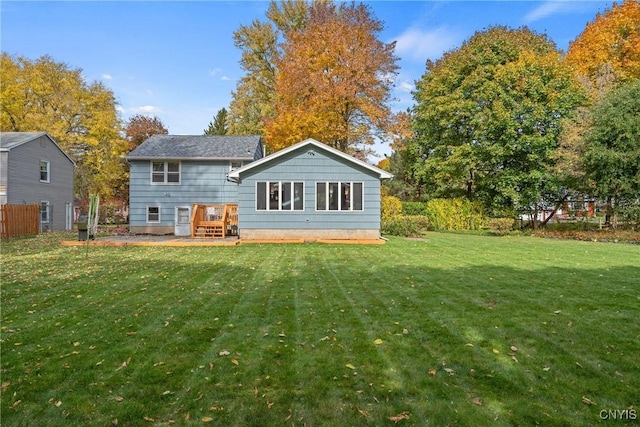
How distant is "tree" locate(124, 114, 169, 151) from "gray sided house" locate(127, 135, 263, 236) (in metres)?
19.6

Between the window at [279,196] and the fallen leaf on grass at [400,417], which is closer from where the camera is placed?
the fallen leaf on grass at [400,417]

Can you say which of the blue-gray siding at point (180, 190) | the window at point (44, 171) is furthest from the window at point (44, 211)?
the blue-gray siding at point (180, 190)

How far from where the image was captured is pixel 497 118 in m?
22.6

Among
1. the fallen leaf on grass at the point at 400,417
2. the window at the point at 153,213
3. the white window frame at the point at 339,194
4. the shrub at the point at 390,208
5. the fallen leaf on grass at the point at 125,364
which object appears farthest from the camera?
the shrub at the point at 390,208

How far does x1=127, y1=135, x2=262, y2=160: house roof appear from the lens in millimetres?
21031

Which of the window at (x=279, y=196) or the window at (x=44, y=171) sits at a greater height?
the window at (x=44, y=171)

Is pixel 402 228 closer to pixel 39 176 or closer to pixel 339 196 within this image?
pixel 339 196

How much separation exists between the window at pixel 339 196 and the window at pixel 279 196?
2.95ft

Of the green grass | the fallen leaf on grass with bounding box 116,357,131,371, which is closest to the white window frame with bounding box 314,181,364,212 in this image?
the green grass

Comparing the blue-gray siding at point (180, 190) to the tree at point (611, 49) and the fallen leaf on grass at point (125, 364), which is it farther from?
the tree at point (611, 49)

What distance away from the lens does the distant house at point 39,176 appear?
21.2 meters

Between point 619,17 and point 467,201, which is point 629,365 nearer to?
point 467,201

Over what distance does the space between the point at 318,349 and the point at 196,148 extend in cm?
2061

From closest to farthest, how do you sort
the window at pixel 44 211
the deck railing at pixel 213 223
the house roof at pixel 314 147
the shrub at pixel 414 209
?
the house roof at pixel 314 147, the deck railing at pixel 213 223, the window at pixel 44 211, the shrub at pixel 414 209
